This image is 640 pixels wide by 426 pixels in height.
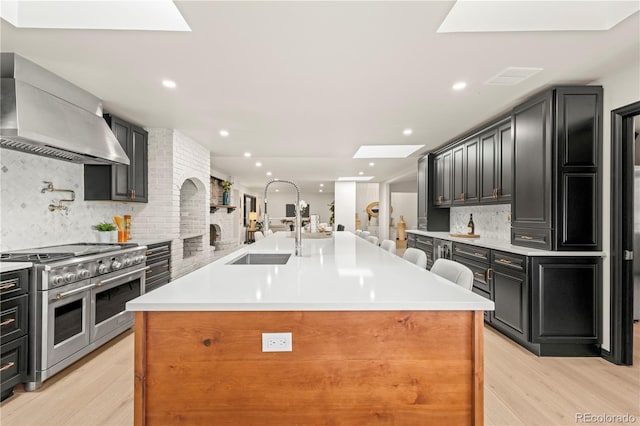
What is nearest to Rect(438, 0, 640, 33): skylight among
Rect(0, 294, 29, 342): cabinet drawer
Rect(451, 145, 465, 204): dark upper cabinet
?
Rect(451, 145, 465, 204): dark upper cabinet

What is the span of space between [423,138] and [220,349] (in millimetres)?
4575

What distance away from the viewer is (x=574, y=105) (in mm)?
2797

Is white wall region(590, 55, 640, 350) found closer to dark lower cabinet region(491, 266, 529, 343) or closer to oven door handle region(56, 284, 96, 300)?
dark lower cabinet region(491, 266, 529, 343)

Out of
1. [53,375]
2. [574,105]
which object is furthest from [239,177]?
[574,105]

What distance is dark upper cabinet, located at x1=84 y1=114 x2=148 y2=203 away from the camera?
11.6 ft

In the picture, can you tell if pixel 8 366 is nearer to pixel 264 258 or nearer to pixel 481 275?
pixel 264 258

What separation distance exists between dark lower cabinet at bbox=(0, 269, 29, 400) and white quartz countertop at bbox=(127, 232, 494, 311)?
1.41 meters

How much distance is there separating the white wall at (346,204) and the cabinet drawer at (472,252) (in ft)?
23.4

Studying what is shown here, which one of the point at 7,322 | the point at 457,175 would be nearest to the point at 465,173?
the point at 457,175

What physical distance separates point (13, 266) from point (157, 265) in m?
1.73

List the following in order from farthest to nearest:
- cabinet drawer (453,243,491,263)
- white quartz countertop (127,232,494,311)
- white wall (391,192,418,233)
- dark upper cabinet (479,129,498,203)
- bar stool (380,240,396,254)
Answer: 1. white wall (391,192,418,233)
2. dark upper cabinet (479,129,498,203)
3. cabinet drawer (453,243,491,263)
4. bar stool (380,240,396,254)
5. white quartz countertop (127,232,494,311)

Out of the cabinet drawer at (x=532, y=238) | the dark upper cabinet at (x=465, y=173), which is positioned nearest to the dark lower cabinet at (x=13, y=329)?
the cabinet drawer at (x=532, y=238)

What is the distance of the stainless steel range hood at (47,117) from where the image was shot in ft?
7.28

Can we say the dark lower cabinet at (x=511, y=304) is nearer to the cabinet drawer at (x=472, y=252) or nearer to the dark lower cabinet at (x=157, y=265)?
the cabinet drawer at (x=472, y=252)
